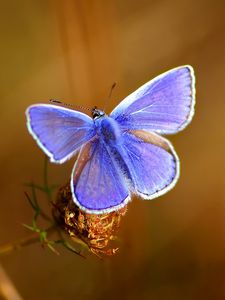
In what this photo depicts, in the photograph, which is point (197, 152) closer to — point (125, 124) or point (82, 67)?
point (82, 67)

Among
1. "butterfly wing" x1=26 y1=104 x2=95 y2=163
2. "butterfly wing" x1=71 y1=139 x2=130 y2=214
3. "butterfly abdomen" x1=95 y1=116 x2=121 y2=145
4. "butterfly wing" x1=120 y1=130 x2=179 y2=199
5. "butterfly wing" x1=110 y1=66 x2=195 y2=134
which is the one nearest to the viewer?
"butterfly wing" x1=26 y1=104 x2=95 y2=163

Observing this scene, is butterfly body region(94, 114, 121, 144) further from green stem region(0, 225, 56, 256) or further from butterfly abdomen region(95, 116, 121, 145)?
green stem region(0, 225, 56, 256)

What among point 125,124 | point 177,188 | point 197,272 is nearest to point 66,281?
point 197,272

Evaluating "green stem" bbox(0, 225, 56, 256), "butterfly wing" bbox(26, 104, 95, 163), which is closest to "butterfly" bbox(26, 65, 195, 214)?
"butterfly wing" bbox(26, 104, 95, 163)

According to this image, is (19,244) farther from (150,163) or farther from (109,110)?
(109,110)

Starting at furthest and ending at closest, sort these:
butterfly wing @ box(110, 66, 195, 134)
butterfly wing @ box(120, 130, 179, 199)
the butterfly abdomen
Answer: the butterfly abdomen
butterfly wing @ box(110, 66, 195, 134)
butterfly wing @ box(120, 130, 179, 199)

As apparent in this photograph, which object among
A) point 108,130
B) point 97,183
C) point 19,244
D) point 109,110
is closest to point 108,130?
point 108,130
